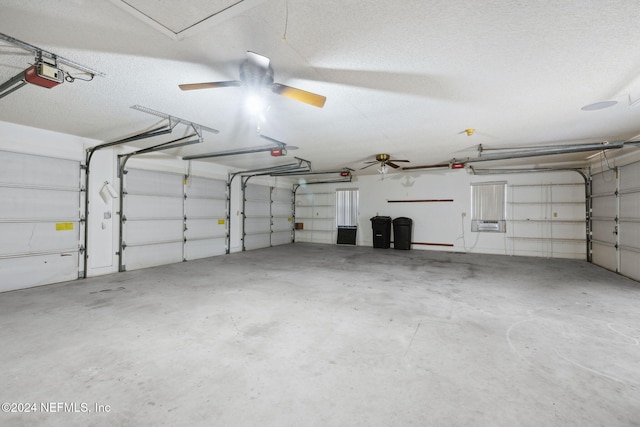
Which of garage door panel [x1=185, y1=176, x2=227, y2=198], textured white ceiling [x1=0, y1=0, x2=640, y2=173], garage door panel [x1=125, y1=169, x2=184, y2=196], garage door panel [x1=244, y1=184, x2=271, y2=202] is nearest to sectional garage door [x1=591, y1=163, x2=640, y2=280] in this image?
textured white ceiling [x1=0, y1=0, x2=640, y2=173]

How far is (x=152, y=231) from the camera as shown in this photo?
19.2 ft

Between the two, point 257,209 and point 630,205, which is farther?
point 257,209

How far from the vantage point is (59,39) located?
202 cm

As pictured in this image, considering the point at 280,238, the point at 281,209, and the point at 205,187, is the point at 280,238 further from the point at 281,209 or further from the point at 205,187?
the point at 205,187

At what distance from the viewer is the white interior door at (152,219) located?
5438 millimetres

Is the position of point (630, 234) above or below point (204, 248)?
above

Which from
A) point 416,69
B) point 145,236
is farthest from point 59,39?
point 145,236

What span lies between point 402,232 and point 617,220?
4633 millimetres

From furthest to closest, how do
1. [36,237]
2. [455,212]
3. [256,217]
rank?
[256,217] → [455,212] → [36,237]

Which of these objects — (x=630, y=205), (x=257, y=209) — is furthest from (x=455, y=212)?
(x=257, y=209)

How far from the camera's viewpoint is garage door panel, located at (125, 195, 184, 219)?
216 inches

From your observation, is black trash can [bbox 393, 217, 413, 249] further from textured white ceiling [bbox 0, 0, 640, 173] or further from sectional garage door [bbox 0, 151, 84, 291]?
sectional garage door [bbox 0, 151, 84, 291]

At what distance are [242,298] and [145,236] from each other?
3458mm

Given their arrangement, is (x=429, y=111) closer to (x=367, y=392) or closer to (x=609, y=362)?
(x=609, y=362)
